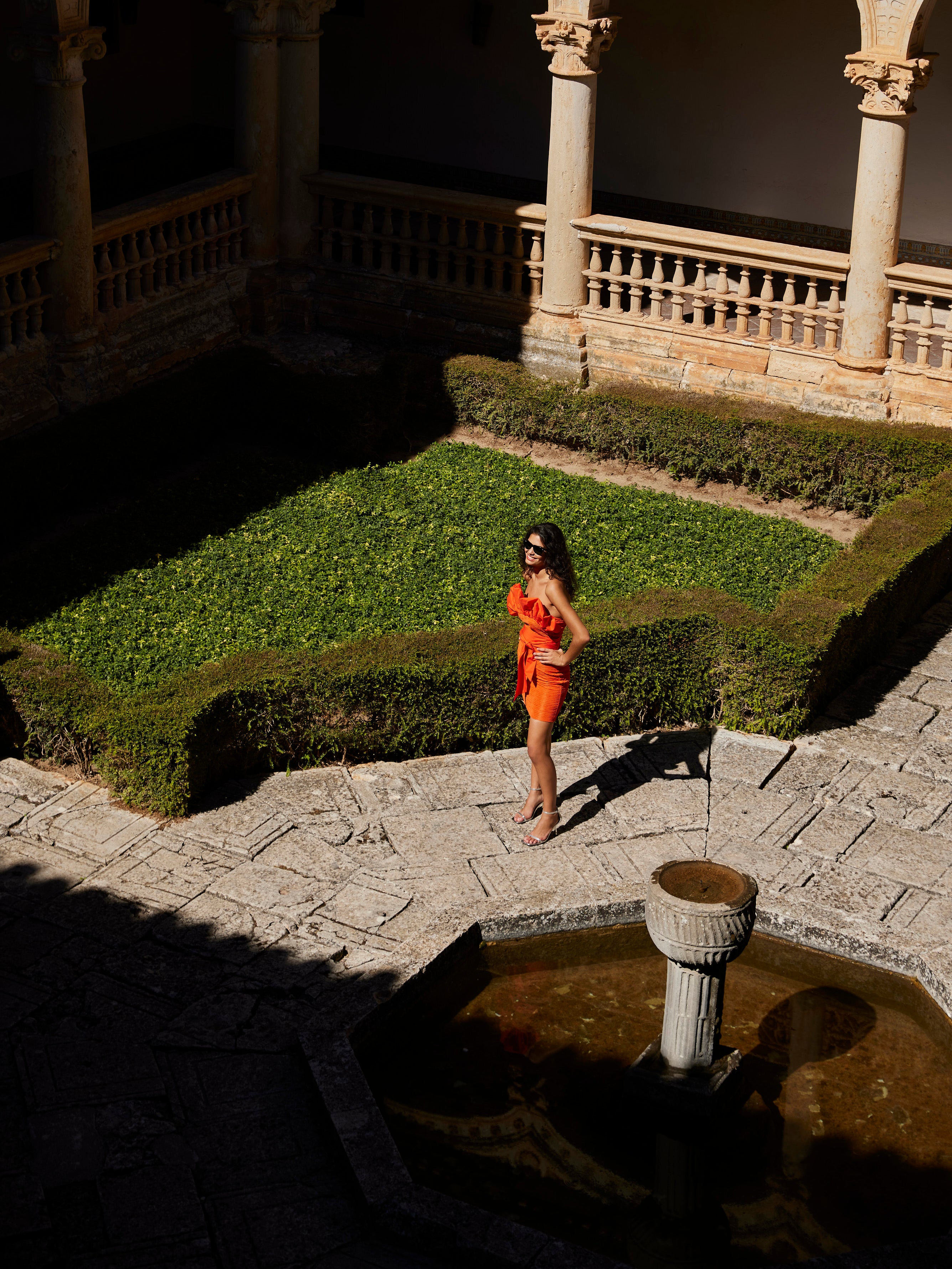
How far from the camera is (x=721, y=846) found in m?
7.94

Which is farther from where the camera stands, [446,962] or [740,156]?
[740,156]

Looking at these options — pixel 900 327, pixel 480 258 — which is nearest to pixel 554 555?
pixel 900 327

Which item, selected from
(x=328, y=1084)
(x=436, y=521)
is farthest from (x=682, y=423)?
(x=328, y=1084)

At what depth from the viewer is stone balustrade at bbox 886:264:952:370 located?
12148mm

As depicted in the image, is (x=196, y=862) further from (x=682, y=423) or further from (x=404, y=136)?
(x=404, y=136)

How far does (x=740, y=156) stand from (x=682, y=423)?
4.74m

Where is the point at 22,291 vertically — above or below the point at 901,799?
above

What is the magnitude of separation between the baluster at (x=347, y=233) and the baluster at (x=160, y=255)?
1.69 metres

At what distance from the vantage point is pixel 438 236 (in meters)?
14.5

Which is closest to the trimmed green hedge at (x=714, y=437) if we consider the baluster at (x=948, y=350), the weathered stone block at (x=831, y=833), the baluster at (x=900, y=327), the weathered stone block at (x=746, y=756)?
the baluster at (x=948, y=350)

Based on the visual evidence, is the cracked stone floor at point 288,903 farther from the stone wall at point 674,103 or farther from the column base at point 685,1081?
the stone wall at point 674,103

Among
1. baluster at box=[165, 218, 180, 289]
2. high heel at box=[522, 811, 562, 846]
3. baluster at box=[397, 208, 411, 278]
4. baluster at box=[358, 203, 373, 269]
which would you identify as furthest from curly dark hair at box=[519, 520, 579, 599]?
baluster at box=[358, 203, 373, 269]

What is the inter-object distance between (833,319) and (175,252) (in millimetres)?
5580

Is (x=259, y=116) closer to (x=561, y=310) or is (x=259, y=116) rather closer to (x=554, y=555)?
(x=561, y=310)
